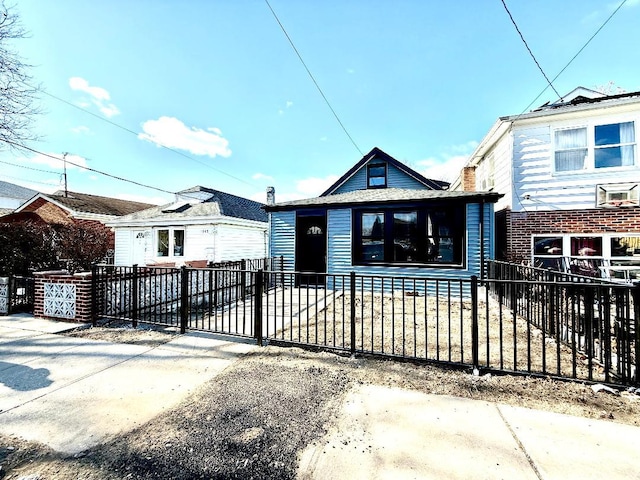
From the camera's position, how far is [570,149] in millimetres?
8688

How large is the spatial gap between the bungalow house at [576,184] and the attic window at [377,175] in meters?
4.30

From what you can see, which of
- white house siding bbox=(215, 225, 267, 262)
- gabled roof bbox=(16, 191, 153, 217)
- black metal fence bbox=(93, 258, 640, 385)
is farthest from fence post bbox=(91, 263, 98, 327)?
gabled roof bbox=(16, 191, 153, 217)

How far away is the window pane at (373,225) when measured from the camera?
373 inches

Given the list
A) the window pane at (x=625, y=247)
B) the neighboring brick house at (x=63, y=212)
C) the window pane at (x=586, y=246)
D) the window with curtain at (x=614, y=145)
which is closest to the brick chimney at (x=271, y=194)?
the neighboring brick house at (x=63, y=212)

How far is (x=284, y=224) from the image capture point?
10609 millimetres

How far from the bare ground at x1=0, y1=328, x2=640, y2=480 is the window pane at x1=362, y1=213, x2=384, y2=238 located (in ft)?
20.2

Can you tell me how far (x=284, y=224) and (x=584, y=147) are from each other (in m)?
9.83

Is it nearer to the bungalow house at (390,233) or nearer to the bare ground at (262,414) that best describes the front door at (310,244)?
the bungalow house at (390,233)

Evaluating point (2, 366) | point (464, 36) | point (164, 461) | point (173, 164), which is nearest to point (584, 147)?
point (464, 36)

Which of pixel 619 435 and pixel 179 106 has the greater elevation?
pixel 179 106

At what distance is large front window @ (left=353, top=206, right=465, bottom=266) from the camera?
866cm

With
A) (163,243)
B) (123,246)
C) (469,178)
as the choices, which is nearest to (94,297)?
(163,243)

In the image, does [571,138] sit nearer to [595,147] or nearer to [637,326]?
[595,147]

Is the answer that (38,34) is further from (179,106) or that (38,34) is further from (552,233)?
(552,233)
